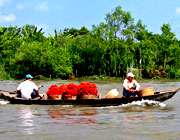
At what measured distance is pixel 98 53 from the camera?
42.2 metres

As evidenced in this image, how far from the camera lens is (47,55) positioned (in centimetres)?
4047

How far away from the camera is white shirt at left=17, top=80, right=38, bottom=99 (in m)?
12.8

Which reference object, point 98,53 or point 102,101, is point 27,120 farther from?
point 98,53

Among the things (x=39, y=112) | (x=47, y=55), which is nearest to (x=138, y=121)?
(x=39, y=112)

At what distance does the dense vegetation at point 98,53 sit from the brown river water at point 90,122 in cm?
2791

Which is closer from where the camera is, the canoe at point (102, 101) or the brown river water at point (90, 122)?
the brown river water at point (90, 122)

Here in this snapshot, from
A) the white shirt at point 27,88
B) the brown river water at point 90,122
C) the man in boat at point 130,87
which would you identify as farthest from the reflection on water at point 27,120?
the man in boat at point 130,87

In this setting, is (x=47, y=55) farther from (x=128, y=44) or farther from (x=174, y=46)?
(x=174, y=46)

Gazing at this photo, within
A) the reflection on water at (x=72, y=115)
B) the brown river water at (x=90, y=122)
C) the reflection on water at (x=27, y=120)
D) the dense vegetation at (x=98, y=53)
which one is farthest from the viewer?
the dense vegetation at (x=98, y=53)

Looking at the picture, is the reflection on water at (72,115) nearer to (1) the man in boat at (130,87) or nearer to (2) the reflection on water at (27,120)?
(2) the reflection on water at (27,120)

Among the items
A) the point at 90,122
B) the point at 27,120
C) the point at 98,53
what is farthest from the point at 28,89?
the point at 98,53

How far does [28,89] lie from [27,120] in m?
3.37

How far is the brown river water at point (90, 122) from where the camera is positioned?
756 centimetres

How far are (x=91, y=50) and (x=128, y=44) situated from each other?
14.7 ft
